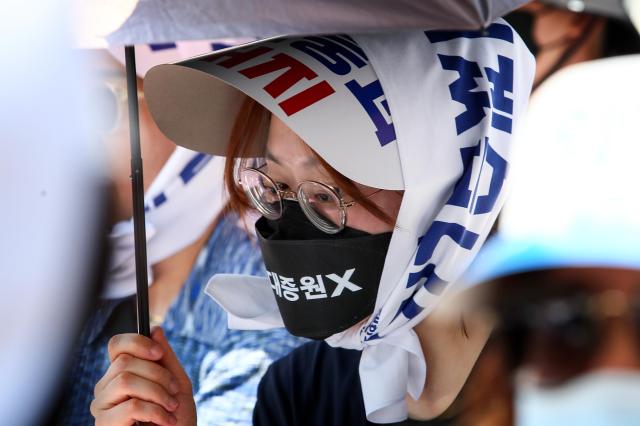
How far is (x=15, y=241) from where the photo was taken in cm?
328

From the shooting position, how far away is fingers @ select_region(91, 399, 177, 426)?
2.01 metres

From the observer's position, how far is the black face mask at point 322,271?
210 centimetres

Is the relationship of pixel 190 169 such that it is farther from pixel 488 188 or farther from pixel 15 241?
pixel 488 188

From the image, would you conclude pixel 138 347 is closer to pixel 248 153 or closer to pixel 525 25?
pixel 248 153

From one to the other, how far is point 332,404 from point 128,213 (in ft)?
5.04

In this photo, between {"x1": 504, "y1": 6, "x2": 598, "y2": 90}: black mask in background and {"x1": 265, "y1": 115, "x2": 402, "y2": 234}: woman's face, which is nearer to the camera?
{"x1": 265, "y1": 115, "x2": 402, "y2": 234}: woman's face

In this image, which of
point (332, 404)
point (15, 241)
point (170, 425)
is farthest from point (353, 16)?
point (15, 241)

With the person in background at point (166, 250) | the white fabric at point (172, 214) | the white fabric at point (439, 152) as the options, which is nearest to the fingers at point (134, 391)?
the white fabric at point (439, 152)

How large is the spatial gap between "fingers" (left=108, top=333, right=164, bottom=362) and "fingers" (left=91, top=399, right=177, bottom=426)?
10 cm

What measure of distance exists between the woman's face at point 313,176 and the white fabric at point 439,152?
10 cm

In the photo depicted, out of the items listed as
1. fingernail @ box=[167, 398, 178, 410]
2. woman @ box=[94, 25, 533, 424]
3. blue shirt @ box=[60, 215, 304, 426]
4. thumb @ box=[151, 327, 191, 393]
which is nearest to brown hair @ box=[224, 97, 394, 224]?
→ woman @ box=[94, 25, 533, 424]

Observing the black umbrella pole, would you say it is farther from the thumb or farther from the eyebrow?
the eyebrow

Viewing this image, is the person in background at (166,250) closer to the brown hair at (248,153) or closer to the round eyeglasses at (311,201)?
the brown hair at (248,153)

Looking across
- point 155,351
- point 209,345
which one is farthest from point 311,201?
point 209,345
